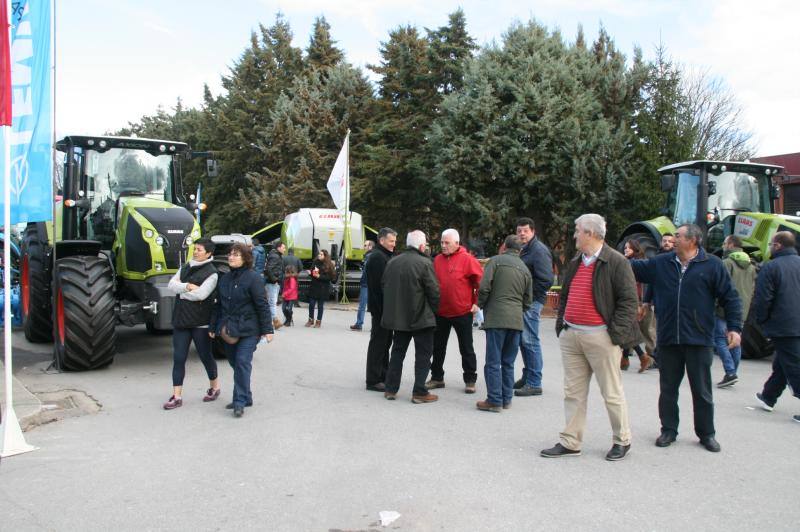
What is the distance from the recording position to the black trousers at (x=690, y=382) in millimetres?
5625

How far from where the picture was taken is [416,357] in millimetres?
7348

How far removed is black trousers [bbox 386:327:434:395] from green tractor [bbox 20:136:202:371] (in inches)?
117

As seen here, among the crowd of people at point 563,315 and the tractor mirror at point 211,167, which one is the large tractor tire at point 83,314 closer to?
the crowd of people at point 563,315

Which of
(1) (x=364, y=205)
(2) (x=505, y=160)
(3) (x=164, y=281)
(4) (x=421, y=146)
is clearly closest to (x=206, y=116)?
(1) (x=364, y=205)

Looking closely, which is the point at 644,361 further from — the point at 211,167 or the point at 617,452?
the point at 211,167

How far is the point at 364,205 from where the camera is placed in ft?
94.7

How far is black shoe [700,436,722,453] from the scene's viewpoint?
18.3 feet

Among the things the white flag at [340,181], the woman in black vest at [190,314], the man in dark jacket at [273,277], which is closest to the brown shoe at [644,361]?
the woman in black vest at [190,314]

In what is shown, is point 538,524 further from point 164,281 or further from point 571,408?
point 164,281

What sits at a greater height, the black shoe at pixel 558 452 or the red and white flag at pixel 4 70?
the red and white flag at pixel 4 70

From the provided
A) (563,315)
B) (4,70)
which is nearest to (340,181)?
(4,70)

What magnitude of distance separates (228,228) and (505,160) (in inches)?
758

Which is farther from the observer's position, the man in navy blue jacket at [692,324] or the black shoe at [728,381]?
the black shoe at [728,381]

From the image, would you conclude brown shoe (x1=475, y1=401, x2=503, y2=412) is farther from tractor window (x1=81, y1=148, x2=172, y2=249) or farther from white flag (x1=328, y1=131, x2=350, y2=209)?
white flag (x1=328, y1=131, x2=350, y2=209)
